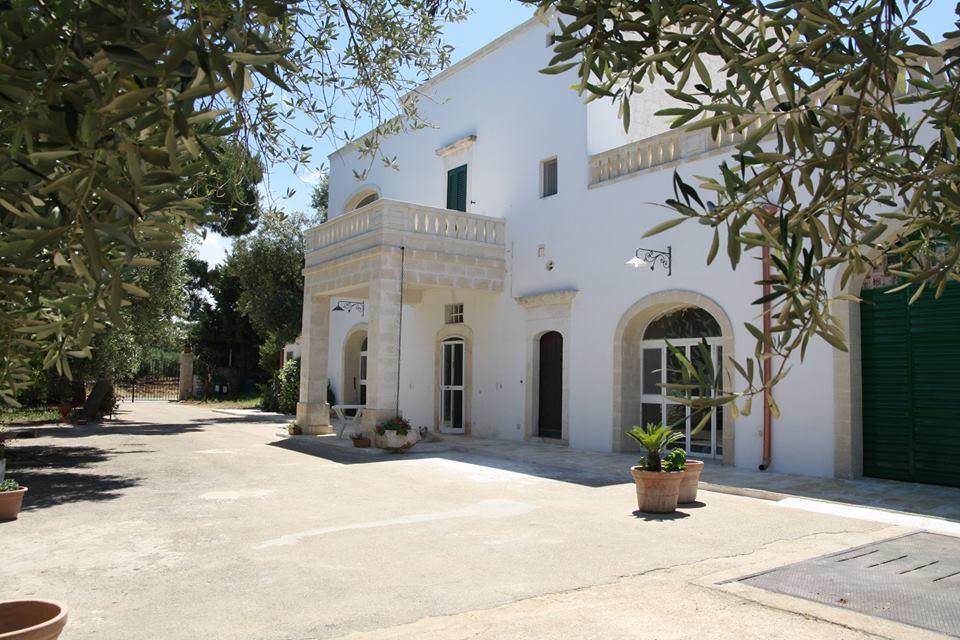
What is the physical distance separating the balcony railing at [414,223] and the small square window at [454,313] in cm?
217

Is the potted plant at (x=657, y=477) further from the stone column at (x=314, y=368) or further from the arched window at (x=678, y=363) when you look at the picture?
the stone column at (x=314, y=368)

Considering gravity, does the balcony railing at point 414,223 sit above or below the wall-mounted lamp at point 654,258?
above

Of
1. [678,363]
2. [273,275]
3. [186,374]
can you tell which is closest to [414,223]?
[678,363]

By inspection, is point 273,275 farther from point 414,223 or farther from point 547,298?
point 547,298

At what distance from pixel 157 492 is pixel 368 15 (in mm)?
6767

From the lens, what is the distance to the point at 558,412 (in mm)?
14469

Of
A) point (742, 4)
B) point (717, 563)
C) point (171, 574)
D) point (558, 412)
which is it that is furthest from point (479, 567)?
point (558, 412)

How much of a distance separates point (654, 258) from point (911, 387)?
4356 mm

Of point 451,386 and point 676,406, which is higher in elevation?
point 451,386

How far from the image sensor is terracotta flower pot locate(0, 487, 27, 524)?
286 inches

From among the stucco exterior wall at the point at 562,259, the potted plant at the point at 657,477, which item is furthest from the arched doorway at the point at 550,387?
the potted plant at the point at 657,477

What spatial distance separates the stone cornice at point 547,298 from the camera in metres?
13.9

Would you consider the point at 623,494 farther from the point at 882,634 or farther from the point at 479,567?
the point at 882,634

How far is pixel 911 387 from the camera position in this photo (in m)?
9.37
